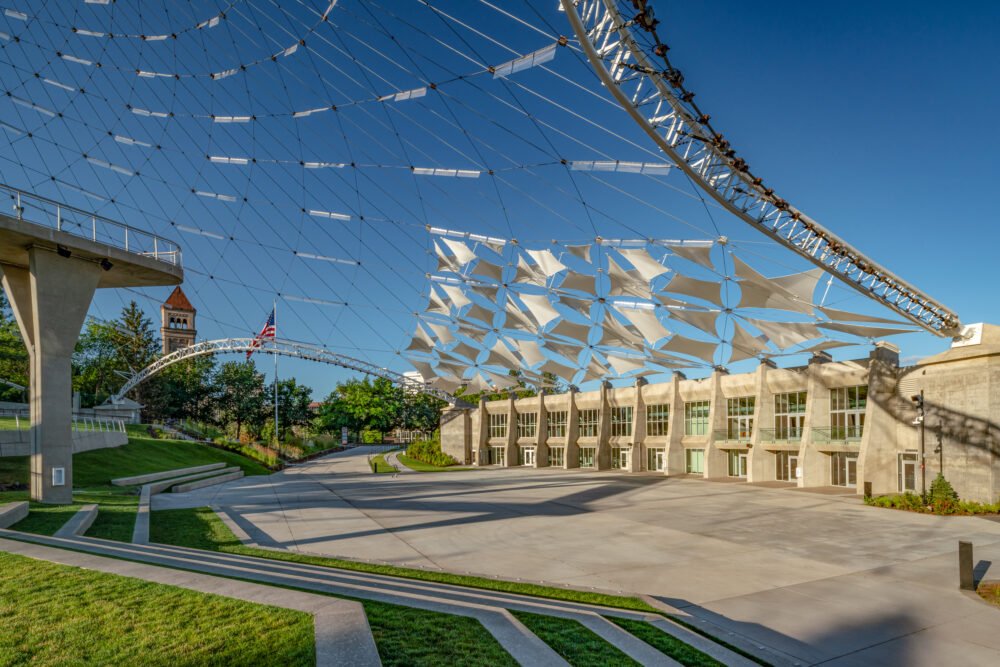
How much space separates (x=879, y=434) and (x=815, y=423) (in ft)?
14.1

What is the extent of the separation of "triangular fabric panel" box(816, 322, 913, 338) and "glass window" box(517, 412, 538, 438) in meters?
34.9

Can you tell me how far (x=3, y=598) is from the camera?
6789 millimetres

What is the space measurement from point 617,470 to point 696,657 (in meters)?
43.7

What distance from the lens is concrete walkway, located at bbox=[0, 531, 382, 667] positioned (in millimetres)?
5496

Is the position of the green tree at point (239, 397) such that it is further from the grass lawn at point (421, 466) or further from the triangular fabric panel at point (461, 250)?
the triangular fabric panel at point (461, 250)

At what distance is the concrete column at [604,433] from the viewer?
167ft

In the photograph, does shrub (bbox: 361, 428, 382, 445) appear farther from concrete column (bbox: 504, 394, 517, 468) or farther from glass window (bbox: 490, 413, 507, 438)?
concrete column (bbox: 504, 394, 517, 468)

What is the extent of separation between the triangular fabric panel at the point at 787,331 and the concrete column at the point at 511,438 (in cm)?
3352

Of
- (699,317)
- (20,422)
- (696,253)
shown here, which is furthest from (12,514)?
(699,317)

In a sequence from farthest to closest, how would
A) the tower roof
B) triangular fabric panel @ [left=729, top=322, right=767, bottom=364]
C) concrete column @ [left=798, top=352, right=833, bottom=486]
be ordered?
the tower roof
triangular fabric panel @ [left=729, top=322, right=767, bottom=364]
concrete column @ [left=798, top=352, right=833, bottom=486]

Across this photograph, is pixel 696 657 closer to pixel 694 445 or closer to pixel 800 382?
pixel 800 382

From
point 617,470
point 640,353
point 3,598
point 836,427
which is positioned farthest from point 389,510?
point 617,470

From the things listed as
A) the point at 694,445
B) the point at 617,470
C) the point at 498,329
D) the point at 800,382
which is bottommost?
the point at 617,470

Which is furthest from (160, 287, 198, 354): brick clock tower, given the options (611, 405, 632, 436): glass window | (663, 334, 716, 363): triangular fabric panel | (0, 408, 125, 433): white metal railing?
(663, 334, 716, 363): triangular fabric panel
